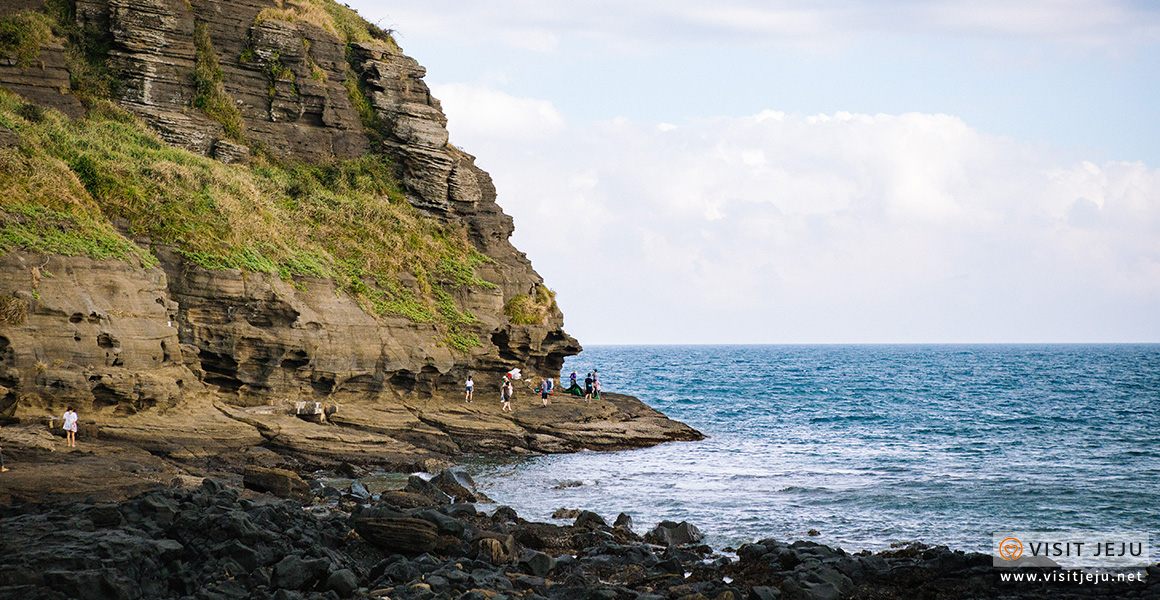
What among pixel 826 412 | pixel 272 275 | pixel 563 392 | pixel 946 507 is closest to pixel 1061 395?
pixel 826 412

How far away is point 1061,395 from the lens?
60.3 m

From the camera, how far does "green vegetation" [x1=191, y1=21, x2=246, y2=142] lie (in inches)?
1470

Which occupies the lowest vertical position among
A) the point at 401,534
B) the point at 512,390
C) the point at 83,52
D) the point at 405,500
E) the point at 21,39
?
the point at 405,500

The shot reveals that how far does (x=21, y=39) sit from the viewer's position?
32.7 metres

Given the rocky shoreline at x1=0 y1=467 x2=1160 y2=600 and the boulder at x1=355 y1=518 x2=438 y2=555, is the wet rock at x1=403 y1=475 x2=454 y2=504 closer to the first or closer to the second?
the rocky shoreline at x1=0 y1=467 x2=1160 y2=600

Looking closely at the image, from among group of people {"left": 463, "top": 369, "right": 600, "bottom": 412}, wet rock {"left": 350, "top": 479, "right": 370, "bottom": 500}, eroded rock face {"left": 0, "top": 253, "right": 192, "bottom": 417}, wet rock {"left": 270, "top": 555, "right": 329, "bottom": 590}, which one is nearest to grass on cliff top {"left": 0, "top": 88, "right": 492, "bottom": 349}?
eroded rock face {"left": 0, "top": 253, "right": 192, "bottom": 417}

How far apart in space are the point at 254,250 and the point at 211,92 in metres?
11.7

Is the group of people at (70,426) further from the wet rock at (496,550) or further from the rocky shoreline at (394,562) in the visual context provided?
the wet rock at (496,550)

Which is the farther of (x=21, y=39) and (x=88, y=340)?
(x=21, y=39)

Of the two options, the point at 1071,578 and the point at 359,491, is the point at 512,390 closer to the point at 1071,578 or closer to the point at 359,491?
the point at 359,491

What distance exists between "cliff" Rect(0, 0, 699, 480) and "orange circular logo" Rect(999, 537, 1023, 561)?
53.5 ft

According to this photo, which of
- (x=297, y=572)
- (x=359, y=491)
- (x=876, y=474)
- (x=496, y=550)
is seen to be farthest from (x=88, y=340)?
(x=876, y=474)

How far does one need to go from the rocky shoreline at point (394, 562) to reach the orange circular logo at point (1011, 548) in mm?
2229

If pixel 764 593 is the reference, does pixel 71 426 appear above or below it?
above
